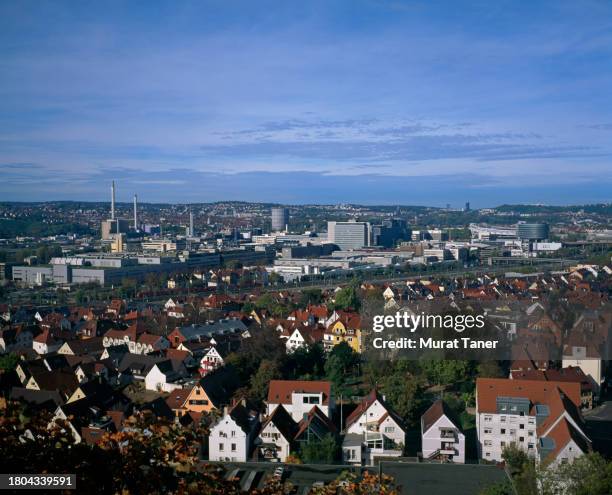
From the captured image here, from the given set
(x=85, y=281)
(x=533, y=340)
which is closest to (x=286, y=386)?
(x=533, y=340)

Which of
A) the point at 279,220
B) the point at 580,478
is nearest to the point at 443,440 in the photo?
the point at 580,478

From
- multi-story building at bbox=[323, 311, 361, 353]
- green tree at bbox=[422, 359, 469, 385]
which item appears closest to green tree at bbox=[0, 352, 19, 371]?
multi-story building at bbox=[323, 311, 361, 353]

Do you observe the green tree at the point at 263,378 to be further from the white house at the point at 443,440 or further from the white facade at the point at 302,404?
the white house at the point at 443,440

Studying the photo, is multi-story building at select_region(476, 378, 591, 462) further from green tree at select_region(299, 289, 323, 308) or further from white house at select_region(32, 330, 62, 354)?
green tree at select_region(299, 289, 323, 308)

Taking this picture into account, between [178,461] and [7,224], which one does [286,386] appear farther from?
[7,224]

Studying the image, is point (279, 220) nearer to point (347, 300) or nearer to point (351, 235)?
point (351, 235)

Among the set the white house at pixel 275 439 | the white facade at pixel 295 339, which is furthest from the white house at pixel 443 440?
the white facade at pixel 295 339
